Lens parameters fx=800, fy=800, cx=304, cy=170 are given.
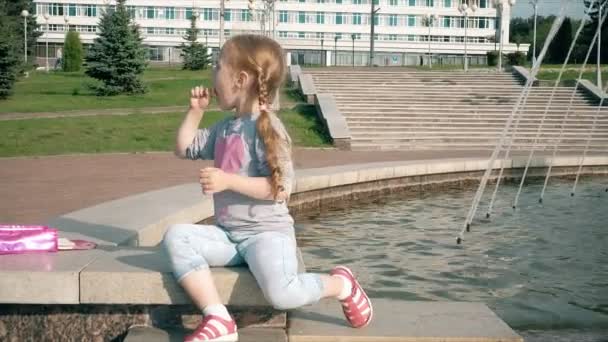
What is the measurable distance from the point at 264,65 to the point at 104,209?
3457mm

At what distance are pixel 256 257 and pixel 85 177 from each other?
27.3ft

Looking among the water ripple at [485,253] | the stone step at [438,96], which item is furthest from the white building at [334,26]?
the water ripple at [485,253]

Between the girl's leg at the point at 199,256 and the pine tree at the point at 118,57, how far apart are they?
80.3ft

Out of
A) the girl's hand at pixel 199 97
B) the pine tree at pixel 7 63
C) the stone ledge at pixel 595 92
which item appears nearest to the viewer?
the girl's hand at pixel 199 97

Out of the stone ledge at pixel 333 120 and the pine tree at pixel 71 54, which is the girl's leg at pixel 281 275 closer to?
the stone ledge at pixel 333 120

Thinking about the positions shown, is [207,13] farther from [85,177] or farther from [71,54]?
[85,177]

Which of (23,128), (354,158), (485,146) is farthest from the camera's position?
(485,146)

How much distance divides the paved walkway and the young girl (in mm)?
2891

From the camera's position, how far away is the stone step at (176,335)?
3283 mm

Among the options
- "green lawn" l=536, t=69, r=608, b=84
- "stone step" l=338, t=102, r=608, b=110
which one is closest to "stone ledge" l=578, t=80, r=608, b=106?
"stone step" l=338, t=102, r=608, b=110

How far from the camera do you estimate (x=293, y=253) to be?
341 cm

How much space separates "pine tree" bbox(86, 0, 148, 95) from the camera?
27.4 metres

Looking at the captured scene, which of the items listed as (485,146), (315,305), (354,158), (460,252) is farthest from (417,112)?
(315,305)

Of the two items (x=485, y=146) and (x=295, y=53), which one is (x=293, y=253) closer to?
(x=485, y=146)
